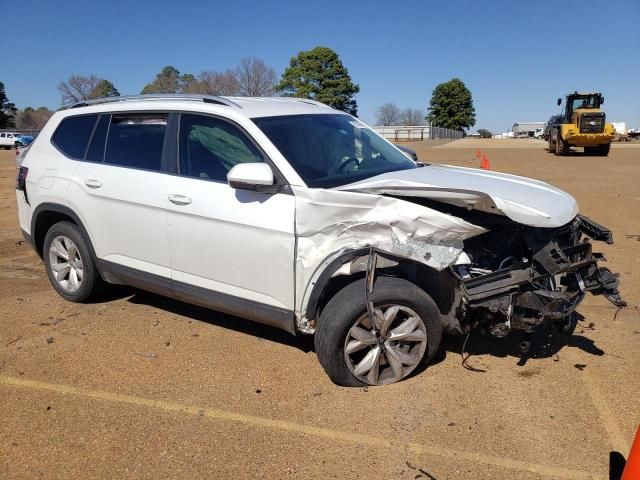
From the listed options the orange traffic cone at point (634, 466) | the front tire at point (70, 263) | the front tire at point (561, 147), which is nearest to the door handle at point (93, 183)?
the front tire at point (70, 263)

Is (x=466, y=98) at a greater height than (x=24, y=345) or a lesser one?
greater

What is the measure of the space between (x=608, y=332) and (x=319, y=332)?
2.55 metres

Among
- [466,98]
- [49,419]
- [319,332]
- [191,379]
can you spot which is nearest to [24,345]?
[49,419]

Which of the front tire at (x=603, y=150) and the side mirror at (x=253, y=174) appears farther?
the front tire at (x=603, y=150)

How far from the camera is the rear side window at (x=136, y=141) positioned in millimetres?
4359

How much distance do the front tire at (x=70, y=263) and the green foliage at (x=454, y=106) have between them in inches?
3894

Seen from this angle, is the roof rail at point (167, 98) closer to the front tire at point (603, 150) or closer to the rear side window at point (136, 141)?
the rear side window at point (136, 141)

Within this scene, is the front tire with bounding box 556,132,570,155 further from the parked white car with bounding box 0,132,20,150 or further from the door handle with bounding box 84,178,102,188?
the parked white car with bounding box 0,132,20,150

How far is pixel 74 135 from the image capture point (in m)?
5.02

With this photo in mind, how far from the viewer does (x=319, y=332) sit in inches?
138

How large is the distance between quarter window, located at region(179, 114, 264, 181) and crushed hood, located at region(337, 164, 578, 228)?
0.82 meters

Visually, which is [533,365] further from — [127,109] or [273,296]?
[127,109]

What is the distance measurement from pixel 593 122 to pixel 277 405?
26.6 m

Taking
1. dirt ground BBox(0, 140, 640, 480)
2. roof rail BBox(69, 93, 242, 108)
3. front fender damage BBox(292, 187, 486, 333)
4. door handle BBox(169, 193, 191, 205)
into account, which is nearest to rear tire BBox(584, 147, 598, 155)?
dirt ground BBox(0, 140, 640, 480)
